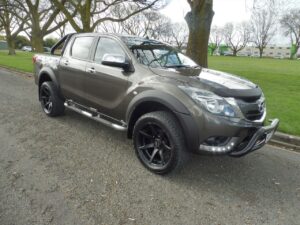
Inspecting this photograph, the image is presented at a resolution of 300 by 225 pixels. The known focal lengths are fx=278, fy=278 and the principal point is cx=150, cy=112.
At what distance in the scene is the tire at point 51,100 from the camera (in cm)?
565

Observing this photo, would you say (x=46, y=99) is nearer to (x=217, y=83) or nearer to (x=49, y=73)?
(x=49, y=73)

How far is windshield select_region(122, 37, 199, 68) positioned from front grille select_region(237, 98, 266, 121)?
1.32 m

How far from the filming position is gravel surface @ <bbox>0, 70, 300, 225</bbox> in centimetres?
281

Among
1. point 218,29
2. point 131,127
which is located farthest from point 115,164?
point 218,29

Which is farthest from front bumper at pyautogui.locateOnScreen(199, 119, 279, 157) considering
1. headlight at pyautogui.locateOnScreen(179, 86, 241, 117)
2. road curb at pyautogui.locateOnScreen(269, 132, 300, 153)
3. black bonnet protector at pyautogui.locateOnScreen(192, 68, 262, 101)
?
road curb at pyautogui.locateOnScreen(269, 132, 300, 153)

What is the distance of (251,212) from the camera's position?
2.97 m

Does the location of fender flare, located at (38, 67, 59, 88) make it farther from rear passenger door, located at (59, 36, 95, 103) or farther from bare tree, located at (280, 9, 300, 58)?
bare tree, located at (280, 9, 300, 58)

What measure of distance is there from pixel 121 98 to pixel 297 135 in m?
3.45

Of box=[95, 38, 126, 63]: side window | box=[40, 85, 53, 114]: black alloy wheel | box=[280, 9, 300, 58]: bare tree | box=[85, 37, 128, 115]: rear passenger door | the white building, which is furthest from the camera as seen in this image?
the white building

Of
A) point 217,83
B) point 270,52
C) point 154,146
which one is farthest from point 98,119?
point 270,52

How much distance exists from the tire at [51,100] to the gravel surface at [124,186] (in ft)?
3.00

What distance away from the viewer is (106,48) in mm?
4504

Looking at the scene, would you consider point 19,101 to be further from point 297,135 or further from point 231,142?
point 297,135

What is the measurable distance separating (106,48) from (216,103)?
219 centimetres
